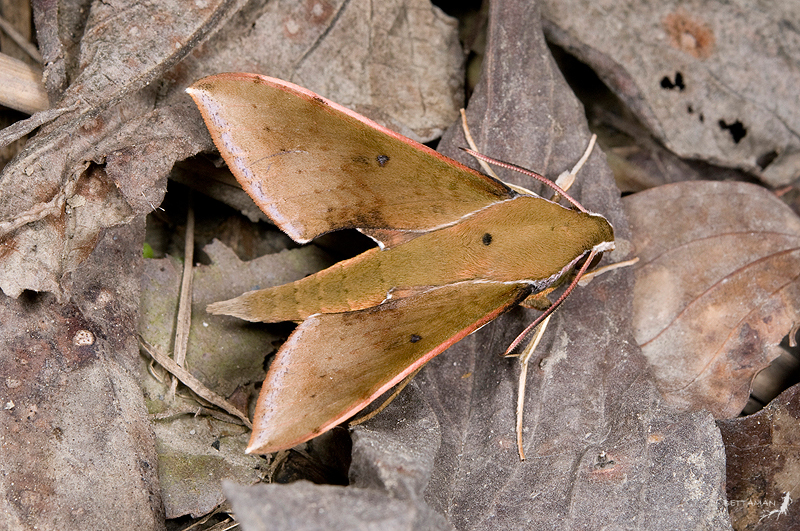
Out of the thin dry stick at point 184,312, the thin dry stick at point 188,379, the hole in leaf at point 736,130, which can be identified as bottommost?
the thin dry stick at point 188,379

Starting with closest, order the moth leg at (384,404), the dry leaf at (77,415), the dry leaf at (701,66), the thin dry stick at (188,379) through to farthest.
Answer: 1. the dry leaf at (77,415)
2. the moth leg at (384,404)
3. the thin dry stick at (188,379)
4. the dry leaf at (701,66)

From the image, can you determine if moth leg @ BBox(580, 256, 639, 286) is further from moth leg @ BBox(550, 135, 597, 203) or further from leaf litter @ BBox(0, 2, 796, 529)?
moth leg @ BBox(550, 135, 597, 203)

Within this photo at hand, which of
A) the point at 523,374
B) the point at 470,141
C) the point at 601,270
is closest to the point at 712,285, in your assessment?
the point at 601,270

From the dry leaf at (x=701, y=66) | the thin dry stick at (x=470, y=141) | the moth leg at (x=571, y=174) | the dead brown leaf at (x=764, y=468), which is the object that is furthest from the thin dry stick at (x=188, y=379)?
the dry leaf at (x=701, y=66)

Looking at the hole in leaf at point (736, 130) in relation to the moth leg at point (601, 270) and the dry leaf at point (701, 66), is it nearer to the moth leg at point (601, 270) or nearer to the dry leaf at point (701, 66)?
the dry leaf at point (701, 66)

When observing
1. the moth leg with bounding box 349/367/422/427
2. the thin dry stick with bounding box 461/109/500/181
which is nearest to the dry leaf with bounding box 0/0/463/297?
the thin dry stick with bounding box 461/109/500/181

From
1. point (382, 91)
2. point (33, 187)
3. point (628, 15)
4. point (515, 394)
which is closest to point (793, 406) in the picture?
point (515, 394)
